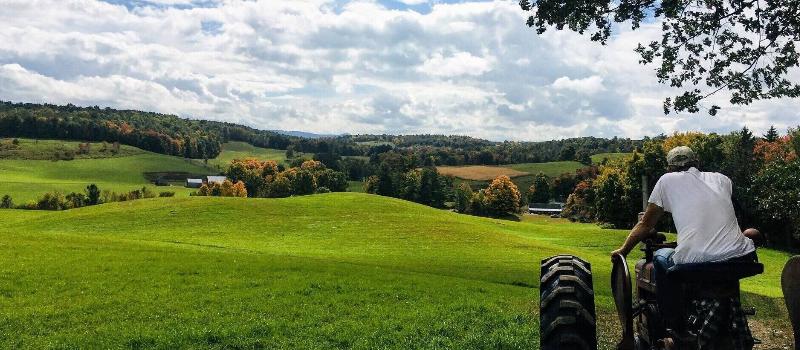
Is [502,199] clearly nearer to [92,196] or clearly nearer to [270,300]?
[92,196]

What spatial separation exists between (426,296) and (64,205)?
11145 centimetres

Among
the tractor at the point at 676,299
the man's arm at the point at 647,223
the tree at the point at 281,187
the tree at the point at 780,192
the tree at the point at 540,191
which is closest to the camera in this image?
the tractor at the point at 676,299

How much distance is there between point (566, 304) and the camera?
5039 mm

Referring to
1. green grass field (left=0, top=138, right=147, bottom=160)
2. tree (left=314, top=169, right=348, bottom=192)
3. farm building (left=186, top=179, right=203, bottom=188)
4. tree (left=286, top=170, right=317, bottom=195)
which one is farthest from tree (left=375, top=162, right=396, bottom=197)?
green grass field (left=0, top=138, right=147, bottom=160)

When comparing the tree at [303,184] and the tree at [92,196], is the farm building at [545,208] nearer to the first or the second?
the tree at [303,184]

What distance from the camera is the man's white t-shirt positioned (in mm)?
5262

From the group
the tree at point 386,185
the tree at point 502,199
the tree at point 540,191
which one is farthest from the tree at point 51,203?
the tree at point 540,191

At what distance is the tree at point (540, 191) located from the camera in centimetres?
17788

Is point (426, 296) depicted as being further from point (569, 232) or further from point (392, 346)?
point (569, 232)

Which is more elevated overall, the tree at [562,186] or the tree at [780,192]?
the tree at [780,192]

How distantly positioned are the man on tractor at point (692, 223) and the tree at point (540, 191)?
575 feet

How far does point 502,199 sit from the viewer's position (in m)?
142

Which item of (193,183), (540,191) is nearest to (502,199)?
(540,191)

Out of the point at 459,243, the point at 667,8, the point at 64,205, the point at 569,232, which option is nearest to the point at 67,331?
the point at 667,8
